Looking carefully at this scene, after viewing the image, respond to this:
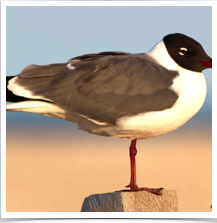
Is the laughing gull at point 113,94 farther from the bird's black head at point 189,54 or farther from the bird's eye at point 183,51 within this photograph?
the bird's eye at point 183,51

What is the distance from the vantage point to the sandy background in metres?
11.8

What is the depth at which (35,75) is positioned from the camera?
582 centimetres

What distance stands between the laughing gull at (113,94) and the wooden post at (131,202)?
0.18 meters

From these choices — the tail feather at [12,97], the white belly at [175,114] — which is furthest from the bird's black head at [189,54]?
the tail feather at [12,97]

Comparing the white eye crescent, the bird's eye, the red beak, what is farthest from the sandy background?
the bird's eye

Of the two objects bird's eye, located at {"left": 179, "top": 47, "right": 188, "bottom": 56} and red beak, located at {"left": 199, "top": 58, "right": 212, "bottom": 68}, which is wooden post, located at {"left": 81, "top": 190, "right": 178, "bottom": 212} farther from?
bird's eye, located at {"left": 179, "top": 47, "right": 188, "bottom": 56}

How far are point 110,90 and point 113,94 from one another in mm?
67

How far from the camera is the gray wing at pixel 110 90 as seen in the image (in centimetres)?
562

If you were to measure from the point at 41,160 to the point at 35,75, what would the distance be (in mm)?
11382

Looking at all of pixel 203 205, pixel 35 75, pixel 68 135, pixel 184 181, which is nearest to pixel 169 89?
pixel 35 75

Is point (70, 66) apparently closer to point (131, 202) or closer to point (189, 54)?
point (189, 54)

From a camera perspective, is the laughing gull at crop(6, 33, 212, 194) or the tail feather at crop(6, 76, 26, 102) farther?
the tail feather at crop(6, 76, 26, 102)

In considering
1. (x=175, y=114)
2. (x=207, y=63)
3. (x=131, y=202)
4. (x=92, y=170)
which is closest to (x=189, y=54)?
(x=207, y=63)

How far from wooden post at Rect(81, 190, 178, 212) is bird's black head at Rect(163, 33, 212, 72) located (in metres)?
1.83
